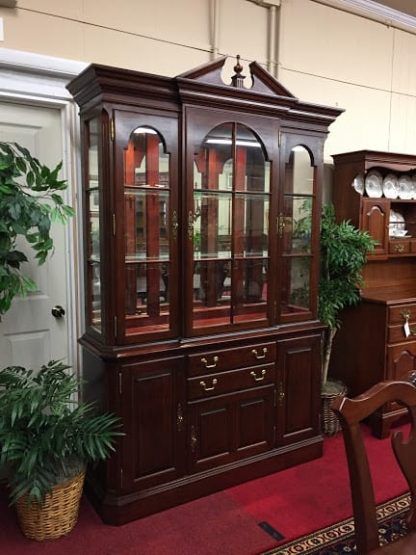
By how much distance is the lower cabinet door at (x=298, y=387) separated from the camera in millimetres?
2828

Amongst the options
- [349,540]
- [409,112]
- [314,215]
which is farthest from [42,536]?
[409,112]

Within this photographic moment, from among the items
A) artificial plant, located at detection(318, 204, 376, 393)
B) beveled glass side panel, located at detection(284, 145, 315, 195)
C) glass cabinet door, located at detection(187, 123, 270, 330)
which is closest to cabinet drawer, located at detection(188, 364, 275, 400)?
glass cabinet door, located at detection(187, 123, 270, 330)

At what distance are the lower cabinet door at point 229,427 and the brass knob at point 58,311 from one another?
0.92 m

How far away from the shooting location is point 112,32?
264cm

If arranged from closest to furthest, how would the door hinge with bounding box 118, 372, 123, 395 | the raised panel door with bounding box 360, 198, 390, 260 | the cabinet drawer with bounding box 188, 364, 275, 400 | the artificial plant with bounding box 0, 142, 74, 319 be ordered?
the artificial plant with bounding box 0, 142, 74, 319 → the door hinge with bounding box 118, 372, 123, 395 → the cabinet drawer with bounding box 188, 364, 275, 400 → the raised panel door with bounding box 360, 198, 390, 260

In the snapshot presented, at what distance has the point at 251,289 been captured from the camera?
276cm

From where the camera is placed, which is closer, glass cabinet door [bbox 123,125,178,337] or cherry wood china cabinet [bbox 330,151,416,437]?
glass cabinet door [bbox 123,125,178,337]

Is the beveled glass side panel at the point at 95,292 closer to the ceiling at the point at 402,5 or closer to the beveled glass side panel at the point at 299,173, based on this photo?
the beveled glass side panel at the point at 299,173

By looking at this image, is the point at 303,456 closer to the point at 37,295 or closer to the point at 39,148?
the point at 37,295

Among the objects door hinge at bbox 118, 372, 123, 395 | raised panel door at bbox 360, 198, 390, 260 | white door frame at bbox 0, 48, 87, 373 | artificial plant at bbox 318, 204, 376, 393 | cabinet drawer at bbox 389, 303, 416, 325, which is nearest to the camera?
door hinge at bbox 118, 372, 123, 395

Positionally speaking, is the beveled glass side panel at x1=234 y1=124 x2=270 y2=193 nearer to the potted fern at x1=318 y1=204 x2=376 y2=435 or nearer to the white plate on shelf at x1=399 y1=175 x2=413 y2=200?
the potted fern at x1=318 y1=204 x2=376 y2=435

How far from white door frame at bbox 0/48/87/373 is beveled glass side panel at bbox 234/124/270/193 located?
0.90m

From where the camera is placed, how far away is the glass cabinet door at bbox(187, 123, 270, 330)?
2.54 meters

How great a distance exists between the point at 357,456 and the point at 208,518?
138 cm
